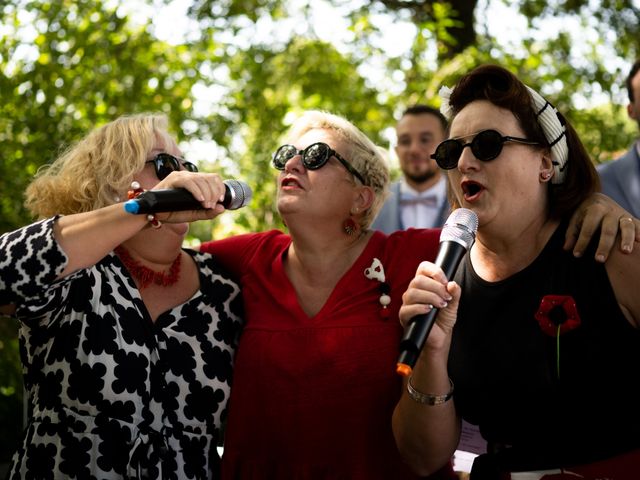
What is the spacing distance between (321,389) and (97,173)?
1418 millimetres

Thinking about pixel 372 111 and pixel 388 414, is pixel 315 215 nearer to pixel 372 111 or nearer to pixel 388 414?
pixel 388 414

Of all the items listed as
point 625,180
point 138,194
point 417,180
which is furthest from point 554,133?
point 417,180

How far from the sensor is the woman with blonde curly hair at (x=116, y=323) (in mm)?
2688

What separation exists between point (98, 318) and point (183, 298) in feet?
1.57

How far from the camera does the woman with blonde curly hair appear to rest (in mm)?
2688

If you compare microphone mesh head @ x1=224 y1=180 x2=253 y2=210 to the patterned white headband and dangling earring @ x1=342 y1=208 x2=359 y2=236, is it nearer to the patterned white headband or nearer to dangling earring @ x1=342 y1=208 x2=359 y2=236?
dangling earring @ x1=342 y1=208 x2=359 y2=236

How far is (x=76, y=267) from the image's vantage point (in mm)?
2674

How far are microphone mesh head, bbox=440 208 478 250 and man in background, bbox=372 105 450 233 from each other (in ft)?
11.3

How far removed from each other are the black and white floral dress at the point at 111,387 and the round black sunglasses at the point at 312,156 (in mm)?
985

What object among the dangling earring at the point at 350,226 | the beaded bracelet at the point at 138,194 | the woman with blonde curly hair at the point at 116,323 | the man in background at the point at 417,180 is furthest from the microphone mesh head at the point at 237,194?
the man in background at the point at 417,180

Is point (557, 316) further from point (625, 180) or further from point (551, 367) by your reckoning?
point (625, 180)

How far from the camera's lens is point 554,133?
2912 millimetres

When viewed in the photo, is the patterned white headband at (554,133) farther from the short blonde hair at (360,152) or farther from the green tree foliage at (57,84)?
the green tree foliage at (57,84)

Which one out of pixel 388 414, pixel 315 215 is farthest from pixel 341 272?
pixel 388 414
